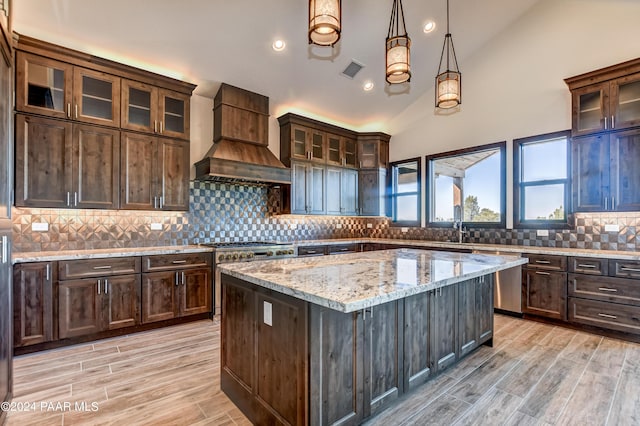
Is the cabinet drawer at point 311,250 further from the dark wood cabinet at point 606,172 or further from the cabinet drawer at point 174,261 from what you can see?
the dark wood cabinet at point 606,172

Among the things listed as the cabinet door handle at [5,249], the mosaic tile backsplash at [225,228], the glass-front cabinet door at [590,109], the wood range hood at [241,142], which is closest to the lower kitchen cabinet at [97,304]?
the mosaic tile backsplash at [225,228]

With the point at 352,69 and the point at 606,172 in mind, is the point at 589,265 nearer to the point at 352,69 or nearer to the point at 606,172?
the point at 606,172

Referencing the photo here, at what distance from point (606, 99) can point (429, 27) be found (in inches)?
94.1

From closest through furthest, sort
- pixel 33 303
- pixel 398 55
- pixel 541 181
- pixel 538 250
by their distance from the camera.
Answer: pixel 398 55 < pixel 33 303 < pixel 538 250 < pixel 541 181

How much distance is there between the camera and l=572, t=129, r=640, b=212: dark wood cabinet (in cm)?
346

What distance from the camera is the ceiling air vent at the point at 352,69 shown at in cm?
480

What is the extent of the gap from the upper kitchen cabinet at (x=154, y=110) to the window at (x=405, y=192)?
3919 millimetres

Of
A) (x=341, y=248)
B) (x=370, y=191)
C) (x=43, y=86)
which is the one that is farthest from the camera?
(x=370, y=191)

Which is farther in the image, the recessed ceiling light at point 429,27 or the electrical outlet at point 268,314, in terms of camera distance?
the recessed ceiling light at point 429,27

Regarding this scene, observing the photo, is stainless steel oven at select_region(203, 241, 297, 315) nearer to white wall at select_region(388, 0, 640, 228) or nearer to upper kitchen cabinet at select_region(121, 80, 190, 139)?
upper kitchen cabinet at select_region(121, 80, 190, 139)

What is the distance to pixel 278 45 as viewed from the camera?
4133mm

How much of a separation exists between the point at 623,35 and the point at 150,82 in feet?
19.0

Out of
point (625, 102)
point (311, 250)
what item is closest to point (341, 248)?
point (311, 250)

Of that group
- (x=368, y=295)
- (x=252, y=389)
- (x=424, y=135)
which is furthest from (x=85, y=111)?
(x=424, y=135)
